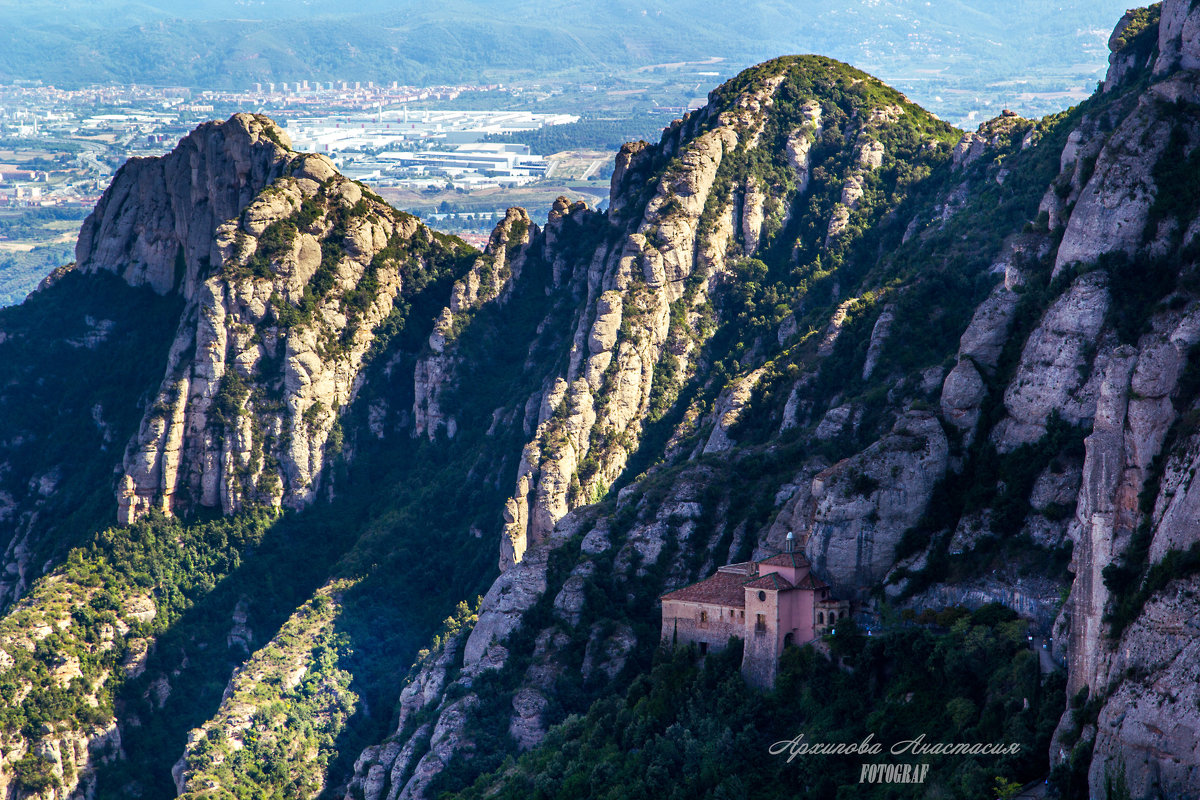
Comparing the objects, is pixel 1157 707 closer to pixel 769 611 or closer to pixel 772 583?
pixel 772 583

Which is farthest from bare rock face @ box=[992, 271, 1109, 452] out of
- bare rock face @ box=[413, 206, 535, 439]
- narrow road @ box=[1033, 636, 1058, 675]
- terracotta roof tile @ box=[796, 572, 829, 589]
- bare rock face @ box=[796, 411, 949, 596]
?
bare rock face @ box=[413, 206, 535, 439]

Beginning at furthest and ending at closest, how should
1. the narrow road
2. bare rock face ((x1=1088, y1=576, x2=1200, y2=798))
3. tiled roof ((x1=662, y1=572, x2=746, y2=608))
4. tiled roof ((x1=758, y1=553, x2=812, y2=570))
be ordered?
1. tiled roof ((x1=662, y1=572, x2=746, y2=608))
2. tiled roof ((x1=758, y1=553, x2=812, y2=570))
3. the narrow road
4. bare rock face ((x1=1088, y1=576, x2=1200, y2=798))

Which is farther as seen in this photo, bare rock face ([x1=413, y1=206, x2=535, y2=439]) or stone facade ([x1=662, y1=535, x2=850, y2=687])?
bare rock face ([x1=413, y1=206, x2=535, y2=439])

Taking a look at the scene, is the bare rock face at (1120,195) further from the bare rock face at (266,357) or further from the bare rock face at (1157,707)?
the bare rock face at (266,357)

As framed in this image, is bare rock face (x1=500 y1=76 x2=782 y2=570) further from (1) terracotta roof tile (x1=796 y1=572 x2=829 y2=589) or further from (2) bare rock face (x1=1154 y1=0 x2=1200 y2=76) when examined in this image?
(2) bare rock face (x1=1154 y1=0 x2=1200 y2=76)

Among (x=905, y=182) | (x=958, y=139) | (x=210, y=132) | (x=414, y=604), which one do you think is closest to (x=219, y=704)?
(x=414, y=604)

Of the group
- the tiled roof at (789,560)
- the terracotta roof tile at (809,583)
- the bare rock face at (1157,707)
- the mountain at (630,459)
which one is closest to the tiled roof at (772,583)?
the terracotta roof tile at (809,583)
